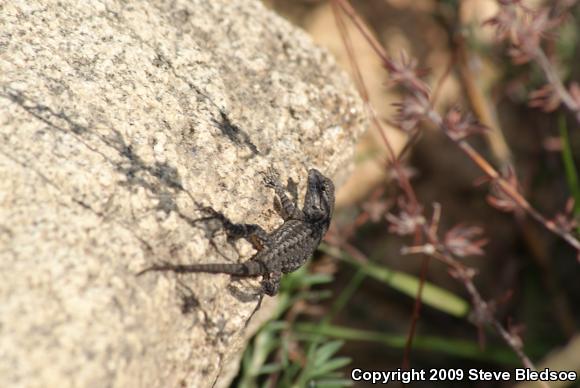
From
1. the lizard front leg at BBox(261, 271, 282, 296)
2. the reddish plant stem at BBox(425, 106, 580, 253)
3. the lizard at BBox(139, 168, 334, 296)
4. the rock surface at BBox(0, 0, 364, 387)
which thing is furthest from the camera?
the reddish plant stem at BBox(425, 106, 580, 253)

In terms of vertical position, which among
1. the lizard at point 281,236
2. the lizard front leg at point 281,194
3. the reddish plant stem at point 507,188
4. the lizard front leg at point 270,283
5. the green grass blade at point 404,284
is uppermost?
the reddish plant stem at point 507,188

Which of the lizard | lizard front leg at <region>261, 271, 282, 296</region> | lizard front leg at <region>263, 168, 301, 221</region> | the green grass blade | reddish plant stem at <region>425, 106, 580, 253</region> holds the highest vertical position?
reddish plant stem at <region>425, 106, 580, 253</region>

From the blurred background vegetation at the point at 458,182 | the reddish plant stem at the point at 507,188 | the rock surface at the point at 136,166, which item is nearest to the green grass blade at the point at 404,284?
the blurred background vegetation at the point at 458,182

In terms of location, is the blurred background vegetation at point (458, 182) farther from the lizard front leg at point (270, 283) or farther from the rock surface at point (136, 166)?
the lizard front leg at point (270, 283)

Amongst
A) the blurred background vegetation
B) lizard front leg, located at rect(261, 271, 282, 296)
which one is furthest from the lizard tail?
the blurred background vegetation

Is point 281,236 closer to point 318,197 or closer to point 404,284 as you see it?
point 318,197

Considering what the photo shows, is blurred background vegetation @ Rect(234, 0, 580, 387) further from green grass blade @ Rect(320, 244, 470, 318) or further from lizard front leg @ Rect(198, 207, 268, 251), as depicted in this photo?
lizard front leg @ Rect(198, 207, 268, 251)

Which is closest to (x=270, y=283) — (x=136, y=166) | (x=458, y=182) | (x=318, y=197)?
(x=318, y=197)

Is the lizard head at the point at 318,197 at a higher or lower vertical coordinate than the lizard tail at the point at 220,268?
higher
